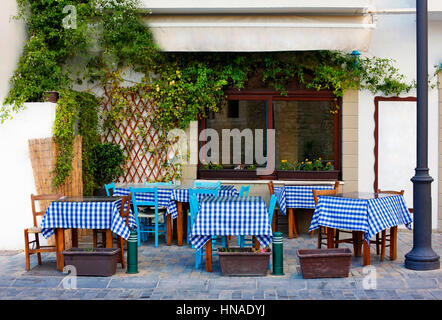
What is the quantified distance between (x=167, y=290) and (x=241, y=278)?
0.80m

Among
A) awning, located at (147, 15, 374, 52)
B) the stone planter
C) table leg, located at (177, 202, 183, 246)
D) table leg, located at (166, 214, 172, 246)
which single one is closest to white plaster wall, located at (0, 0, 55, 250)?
the stone planter

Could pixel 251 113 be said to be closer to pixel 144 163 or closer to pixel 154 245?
pixel 144 163

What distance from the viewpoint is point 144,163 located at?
8.71 metres

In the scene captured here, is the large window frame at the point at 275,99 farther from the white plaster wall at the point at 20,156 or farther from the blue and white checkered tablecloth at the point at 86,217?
the blue and white checkered tablecloth at the point at 86,217

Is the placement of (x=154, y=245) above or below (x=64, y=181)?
below

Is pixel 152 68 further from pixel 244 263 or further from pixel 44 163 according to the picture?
pixel 244 263

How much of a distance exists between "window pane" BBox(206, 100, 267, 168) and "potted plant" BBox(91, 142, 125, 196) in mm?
1514

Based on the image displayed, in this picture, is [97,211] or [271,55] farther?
[271,55]

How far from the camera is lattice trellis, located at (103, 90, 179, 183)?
28.3 ft

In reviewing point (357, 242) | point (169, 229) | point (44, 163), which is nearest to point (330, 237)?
point (357, 242)

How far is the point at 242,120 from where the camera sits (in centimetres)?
880

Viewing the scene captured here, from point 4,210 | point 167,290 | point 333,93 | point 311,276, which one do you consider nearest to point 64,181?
point 4,210

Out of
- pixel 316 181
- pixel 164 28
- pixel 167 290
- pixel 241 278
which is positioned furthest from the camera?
pixel 316 181

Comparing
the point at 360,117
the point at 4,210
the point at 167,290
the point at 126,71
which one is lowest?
the point at 167,290
